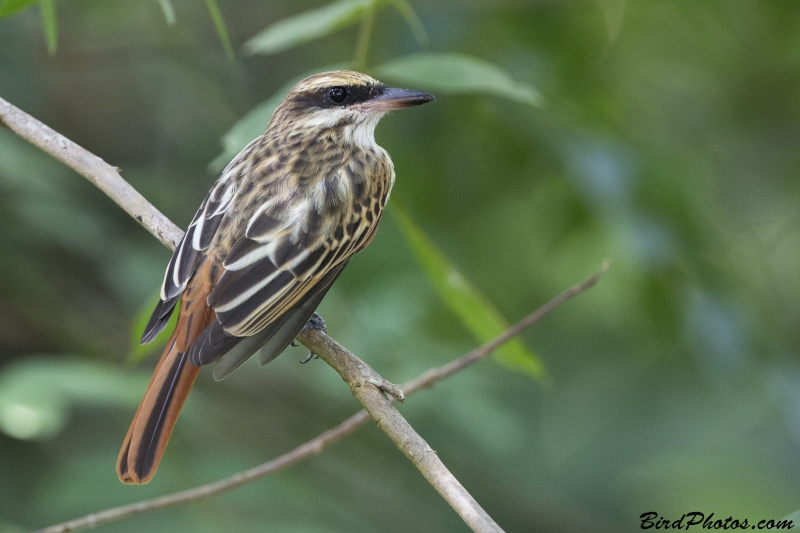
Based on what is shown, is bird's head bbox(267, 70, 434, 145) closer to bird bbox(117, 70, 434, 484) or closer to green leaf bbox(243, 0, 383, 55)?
bird bbox(117, 70, 434, 484)

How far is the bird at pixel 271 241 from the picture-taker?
10.8ft

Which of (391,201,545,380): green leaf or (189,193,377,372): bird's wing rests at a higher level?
(189,193,377,372): bird's wing

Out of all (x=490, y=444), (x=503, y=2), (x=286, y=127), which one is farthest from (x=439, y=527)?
(x=503, y=2)

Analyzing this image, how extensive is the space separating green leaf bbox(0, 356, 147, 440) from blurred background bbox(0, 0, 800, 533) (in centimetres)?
2

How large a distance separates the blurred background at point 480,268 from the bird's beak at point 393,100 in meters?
0.33

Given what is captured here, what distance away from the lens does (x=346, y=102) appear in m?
4.28

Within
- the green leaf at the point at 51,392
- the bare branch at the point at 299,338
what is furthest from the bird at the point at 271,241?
the green leaf at the point at 51,392

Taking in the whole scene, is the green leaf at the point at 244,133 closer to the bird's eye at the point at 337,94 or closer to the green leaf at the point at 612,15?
the bird's eye at the point at 337,94

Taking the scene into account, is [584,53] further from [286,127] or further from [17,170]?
[17,170]

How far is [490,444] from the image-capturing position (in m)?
4.62

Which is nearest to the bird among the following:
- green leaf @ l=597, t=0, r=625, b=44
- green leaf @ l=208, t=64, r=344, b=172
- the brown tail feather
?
the brown tail feather

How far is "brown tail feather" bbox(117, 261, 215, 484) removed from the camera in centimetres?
311

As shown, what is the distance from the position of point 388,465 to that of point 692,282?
2234 millimetres

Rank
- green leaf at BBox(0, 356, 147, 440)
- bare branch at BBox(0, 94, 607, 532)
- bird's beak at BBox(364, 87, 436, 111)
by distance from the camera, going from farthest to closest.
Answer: bird's beak at BBox(364, 87, 436, 111) < green leaf at BBox(0, 356, 147, 440) < bare branch at BBox(0, 94, 607, 532)
